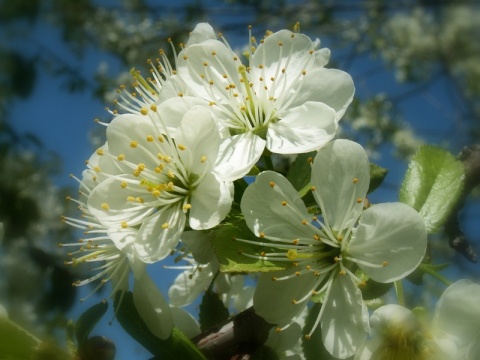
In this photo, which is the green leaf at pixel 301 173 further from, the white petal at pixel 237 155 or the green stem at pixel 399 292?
the green stem at pixel 399 292

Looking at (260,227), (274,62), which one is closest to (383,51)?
(274,62)

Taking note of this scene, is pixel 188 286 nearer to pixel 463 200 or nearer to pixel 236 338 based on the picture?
pixel 236 338

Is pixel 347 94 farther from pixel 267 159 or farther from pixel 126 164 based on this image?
pixel 126 164

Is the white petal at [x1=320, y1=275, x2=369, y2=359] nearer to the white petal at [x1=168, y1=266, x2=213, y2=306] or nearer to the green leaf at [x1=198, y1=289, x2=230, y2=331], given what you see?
the green leaf at [x1=198, y1=289, x2=230, y2=331]

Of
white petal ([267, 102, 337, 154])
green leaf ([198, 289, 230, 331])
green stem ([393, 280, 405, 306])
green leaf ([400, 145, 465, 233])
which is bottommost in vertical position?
green leaf ([198, 289, 230, 331])

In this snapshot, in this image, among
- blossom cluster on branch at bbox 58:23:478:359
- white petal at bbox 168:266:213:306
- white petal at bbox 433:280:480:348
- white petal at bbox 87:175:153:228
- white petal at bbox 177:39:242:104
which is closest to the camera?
white petal at bbox 433:280:480:348

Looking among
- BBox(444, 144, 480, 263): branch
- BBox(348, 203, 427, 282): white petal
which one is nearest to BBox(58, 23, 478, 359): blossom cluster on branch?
BBox(348, 203, 427, 282): white petal

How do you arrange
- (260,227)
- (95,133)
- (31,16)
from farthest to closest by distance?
(31,16)
(95,133)
(260,227)
